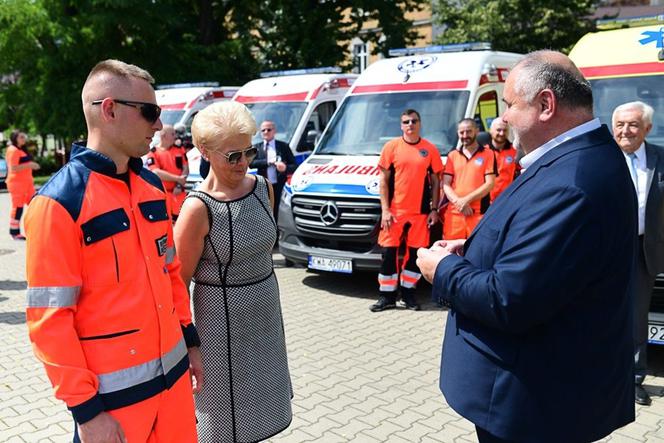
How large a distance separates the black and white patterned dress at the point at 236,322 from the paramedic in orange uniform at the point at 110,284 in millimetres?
472

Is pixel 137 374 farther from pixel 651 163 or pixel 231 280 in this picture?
pixel 651 163

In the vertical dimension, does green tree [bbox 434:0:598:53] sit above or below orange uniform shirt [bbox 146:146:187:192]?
above

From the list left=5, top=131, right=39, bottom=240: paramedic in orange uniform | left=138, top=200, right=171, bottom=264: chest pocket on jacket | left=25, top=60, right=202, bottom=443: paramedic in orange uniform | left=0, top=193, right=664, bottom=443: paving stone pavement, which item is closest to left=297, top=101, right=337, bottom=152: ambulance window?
left=0, top=193, right=664, bottom=443: paving stone pavement

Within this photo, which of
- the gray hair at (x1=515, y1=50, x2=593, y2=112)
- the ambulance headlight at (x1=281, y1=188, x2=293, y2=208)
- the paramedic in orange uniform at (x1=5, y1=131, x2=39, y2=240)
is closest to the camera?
the gray hair at (x1=515, y1=50, x2=593, y2=112)

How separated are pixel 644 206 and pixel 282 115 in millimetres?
7300

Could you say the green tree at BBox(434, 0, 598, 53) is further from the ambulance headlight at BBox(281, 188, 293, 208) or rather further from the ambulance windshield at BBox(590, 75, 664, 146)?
the ambulance windshield at BBox(590, 75, 664, 146)

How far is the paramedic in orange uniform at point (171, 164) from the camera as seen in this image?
9125 millimetres

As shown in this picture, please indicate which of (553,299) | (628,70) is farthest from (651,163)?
(553,299)

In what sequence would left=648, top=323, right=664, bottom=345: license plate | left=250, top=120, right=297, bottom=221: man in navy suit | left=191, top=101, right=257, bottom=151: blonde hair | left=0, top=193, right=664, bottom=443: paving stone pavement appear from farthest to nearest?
left=250, top=120, right=297, bottom=221: man in navy suit, left=648, top=323, right=664, bottom=345: license plate, left=0, top=193, right=664, bottom=443: paving stone pavement, left=191, top=101, right=257, bottom=151: blonde hair

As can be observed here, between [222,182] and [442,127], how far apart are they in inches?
211

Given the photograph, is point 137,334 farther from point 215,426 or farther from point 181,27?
point 181,27

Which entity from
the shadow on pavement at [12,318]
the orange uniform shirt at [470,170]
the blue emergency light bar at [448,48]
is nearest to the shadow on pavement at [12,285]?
the shadow on pavement at [12,318]

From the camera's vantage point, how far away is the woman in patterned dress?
292 centimetres

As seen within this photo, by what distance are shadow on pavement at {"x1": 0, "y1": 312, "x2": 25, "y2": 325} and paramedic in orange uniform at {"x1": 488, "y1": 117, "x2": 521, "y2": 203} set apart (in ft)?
17.1
